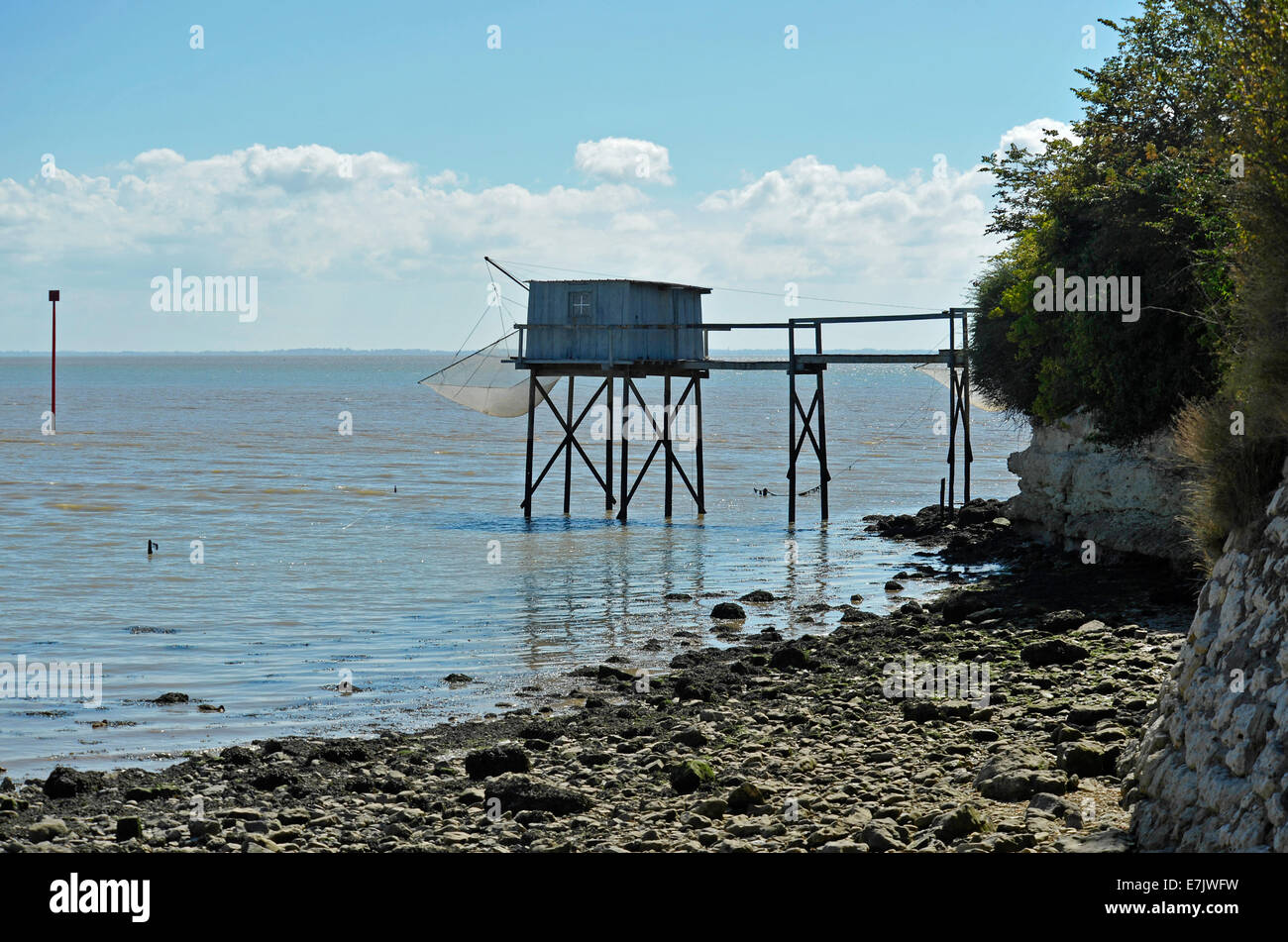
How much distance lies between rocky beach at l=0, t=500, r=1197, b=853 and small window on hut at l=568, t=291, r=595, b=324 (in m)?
15.8

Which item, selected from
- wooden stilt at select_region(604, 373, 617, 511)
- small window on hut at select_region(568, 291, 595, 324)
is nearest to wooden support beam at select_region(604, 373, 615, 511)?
wooden stilt at select_region(604, 373, 617, 511)

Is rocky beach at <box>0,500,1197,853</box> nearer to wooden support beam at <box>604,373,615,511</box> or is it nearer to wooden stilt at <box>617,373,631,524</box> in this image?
wooden stilt at <box>617,373,631,524</box>

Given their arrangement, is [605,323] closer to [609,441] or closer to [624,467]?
[609,441]

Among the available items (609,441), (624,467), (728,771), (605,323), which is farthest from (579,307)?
(728,771)

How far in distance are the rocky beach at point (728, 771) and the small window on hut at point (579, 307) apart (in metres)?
15.8

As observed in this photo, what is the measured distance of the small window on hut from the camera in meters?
28.5

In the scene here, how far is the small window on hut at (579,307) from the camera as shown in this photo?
2848cm

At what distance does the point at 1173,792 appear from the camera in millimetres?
6422

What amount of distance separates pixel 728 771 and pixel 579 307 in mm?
20640

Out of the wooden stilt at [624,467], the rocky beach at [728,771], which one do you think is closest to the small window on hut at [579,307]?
the wooden stilt at [624,467]

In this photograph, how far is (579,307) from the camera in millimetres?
28562

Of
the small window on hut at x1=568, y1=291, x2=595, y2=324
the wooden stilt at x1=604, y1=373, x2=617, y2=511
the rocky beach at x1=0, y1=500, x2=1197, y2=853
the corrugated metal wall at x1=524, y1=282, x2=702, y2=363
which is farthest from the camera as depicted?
the wooden stilt at x1=604, y1=373, x2=617, y2=511
